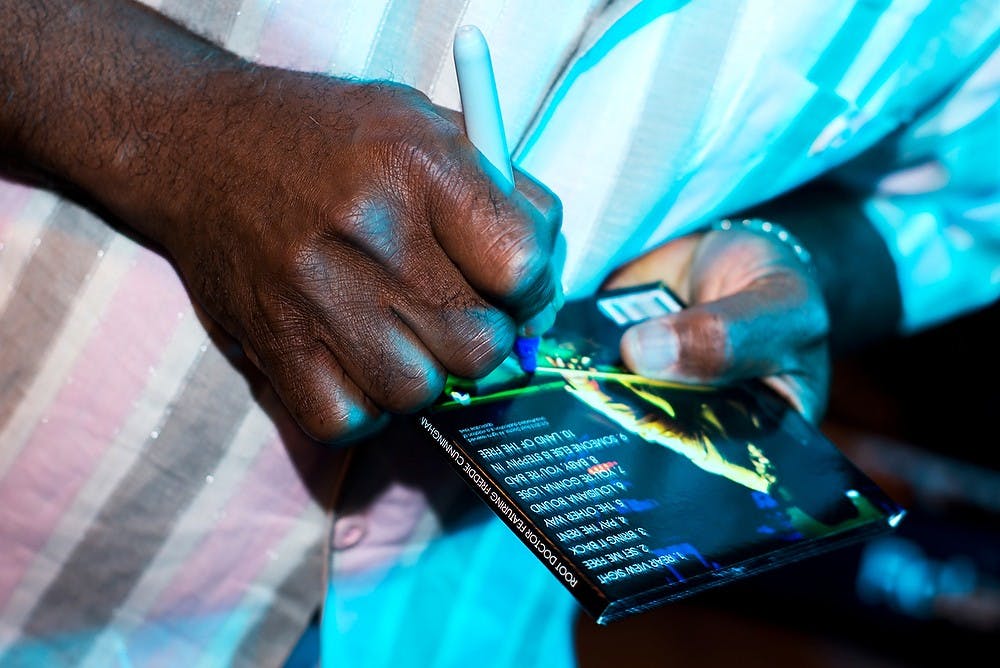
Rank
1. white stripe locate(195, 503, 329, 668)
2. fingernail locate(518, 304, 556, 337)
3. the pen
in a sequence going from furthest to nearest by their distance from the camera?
white stripe locate(195, 503, 329, 668)
fingernail locate(518, 304, 556, 337)
the pen

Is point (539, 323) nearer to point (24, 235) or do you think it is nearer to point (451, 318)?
point (451, 318)

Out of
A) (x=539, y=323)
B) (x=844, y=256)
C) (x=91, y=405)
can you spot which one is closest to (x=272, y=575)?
(x=91, y=405)

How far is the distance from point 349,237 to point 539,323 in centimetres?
12

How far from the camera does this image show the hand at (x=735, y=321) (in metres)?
0.56

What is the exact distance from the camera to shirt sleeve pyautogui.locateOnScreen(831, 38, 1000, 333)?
2.55 ft

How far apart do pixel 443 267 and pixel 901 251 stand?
23.9 inches

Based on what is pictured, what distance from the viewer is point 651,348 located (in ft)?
1.83

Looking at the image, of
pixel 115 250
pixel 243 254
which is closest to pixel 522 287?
pixel 243 254

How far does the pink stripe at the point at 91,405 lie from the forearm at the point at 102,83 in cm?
7

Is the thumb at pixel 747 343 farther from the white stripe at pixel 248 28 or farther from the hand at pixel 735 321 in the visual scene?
the white stripe at pixel 248 28

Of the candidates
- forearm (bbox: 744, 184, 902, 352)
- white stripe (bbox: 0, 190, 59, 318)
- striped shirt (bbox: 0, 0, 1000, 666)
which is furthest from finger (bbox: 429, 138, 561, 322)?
forearm (bbox: 744, 184, 902, 352)

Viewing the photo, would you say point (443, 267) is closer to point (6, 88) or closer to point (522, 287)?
point (522, 287)

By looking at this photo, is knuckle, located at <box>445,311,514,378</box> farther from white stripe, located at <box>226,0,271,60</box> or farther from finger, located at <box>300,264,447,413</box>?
white stripe, located at <box>226,0,271,60</box>

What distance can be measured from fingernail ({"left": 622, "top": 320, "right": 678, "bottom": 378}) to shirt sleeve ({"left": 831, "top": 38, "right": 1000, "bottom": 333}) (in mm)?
387
